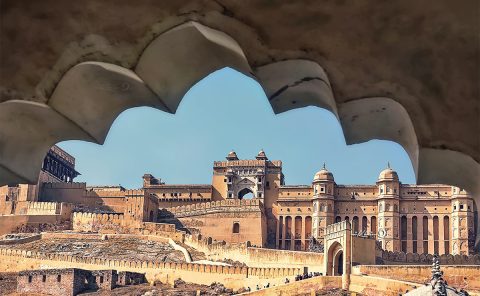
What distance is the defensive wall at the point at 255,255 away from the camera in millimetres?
47875

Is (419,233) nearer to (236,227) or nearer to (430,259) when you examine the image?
(430,259)

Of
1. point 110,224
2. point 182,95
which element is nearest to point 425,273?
point 110,224

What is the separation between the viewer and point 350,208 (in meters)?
65.1

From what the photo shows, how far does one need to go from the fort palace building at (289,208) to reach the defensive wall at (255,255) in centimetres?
609

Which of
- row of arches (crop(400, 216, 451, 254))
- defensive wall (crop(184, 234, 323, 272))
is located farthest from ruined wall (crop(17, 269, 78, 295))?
row of arches (crop(400, 216, 451, 254))


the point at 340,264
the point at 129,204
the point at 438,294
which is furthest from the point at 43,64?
the point at 129,204

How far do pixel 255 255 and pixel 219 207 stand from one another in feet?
40.6

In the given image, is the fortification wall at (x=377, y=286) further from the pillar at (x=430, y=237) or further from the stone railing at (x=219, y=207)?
the stone railing at (x=219, y=207)

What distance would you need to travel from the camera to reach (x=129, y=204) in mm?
64125

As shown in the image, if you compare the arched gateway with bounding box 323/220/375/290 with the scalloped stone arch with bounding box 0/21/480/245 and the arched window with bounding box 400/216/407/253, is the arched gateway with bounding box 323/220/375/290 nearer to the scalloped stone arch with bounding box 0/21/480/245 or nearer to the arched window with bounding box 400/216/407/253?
the arched window with bounding box 400/216/407/253

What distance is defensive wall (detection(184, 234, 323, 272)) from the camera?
157 ft

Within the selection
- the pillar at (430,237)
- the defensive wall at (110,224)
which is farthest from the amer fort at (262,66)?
the pillar at (430,237)

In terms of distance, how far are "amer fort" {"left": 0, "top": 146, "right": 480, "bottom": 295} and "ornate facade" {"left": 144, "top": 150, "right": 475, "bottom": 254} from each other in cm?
10

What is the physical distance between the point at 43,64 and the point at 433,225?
6243 cm
